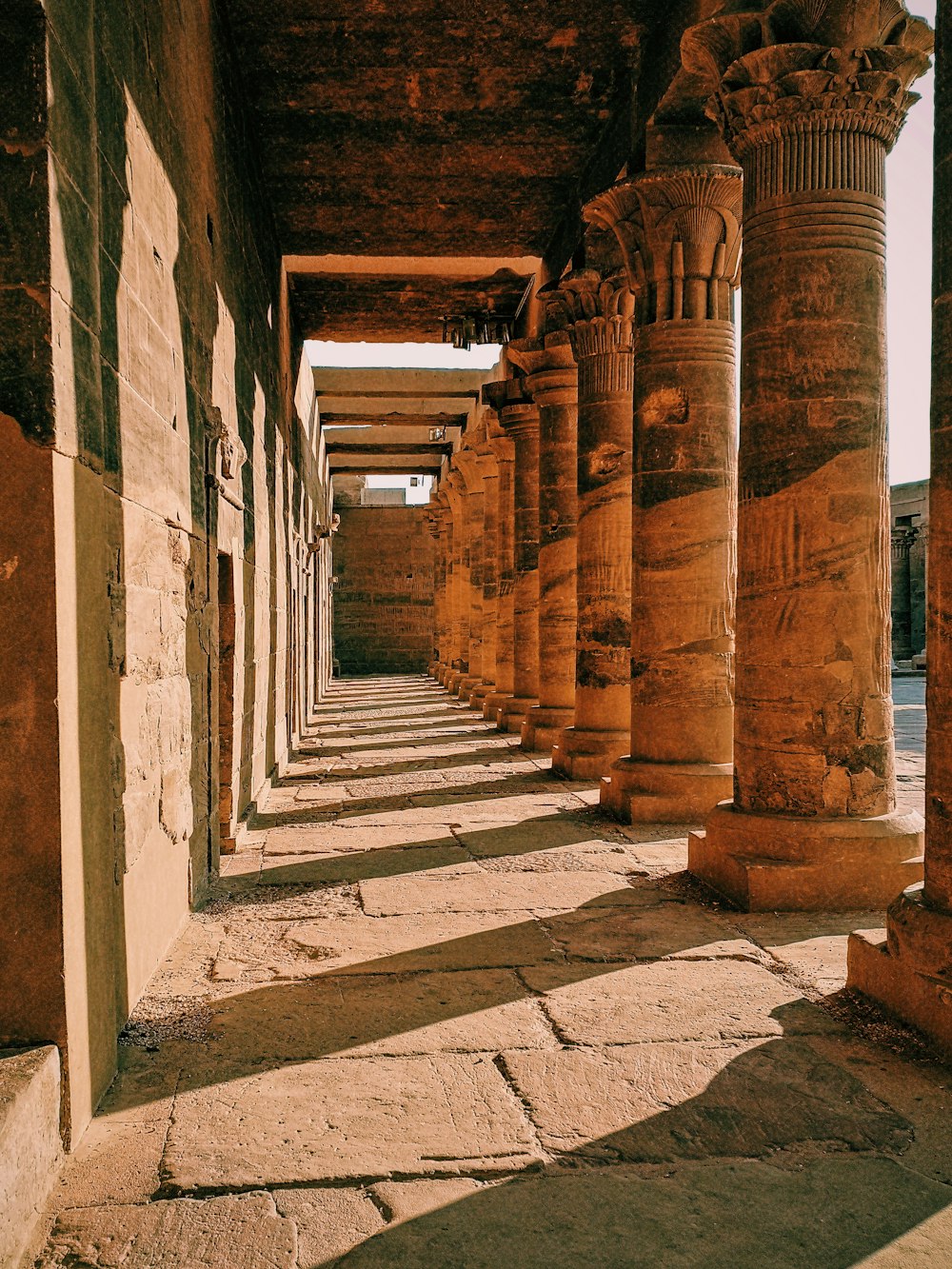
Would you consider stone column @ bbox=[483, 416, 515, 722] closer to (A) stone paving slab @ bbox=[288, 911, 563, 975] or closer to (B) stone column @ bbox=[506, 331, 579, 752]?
(B) stone column @ bbox=[506, 331, 579, 752]

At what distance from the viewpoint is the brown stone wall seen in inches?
1350

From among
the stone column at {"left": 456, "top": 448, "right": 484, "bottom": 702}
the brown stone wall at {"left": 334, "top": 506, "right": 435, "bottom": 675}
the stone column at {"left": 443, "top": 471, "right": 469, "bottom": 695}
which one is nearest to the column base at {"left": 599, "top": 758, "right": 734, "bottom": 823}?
the stone column at {"left": 456, "top": 448, "right": 484, "bottom": 702}

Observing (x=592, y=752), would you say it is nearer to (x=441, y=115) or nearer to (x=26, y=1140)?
(x=441, y=115)

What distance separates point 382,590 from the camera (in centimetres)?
3431

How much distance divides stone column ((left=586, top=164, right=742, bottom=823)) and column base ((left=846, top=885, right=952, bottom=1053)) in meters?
3.44

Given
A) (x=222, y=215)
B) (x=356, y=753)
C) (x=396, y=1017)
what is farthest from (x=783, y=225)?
(x=356, y=753)

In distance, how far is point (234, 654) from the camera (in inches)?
277

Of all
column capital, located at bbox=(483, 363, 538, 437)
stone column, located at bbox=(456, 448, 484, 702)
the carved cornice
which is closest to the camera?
the carved cornice

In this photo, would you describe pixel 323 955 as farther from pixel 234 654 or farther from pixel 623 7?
pixel 623 7

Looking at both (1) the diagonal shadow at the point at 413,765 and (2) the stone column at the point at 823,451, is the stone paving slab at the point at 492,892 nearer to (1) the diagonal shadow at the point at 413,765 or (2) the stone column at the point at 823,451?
(2) the stone column at the point at 823,451

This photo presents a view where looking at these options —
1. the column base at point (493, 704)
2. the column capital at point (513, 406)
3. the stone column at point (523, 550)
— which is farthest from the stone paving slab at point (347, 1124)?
the column base at point (493, 704)

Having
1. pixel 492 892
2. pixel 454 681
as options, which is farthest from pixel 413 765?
pixel 454 681

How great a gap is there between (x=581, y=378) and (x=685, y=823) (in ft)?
14.6

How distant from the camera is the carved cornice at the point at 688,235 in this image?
23.8 ft
